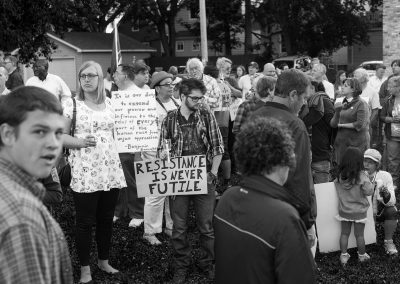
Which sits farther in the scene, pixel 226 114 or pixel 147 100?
pixel 226 114

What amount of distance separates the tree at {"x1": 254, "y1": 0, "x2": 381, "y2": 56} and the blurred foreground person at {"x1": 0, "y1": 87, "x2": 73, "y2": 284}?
46.2 metres

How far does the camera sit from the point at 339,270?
6.29 m

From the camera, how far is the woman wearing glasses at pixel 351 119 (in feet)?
26.3

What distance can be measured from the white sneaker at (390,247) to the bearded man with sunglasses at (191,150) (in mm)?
2073

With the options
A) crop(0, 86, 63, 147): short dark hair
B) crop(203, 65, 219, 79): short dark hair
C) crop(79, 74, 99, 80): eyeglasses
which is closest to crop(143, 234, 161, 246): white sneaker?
crop(79, 74, 99, 80): eyeglasses

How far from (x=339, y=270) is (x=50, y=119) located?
4702 mm

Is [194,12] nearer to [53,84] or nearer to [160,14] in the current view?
[160,14]

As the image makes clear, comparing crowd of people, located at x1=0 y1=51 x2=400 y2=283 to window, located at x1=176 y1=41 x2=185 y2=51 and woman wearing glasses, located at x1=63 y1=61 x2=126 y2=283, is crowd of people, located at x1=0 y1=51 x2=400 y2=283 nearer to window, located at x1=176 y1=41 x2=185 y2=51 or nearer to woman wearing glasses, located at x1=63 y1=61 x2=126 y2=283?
woman wearing glasses, located at x1=63 y1=61 x2=126 y2=283

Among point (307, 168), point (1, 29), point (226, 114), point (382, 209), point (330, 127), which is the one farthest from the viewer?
point (1, 29)

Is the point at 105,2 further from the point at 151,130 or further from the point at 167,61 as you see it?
the point at 151,130

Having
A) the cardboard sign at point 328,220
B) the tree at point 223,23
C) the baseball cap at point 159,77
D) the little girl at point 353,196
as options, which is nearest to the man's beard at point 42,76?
the baseball cap at point 159,77

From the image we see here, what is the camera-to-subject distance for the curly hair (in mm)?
3088

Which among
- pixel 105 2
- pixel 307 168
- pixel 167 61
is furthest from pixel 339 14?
pixel 307 168

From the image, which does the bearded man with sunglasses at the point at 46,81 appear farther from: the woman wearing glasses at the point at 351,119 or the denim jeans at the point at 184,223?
the denim jeans at the point at 184,223
